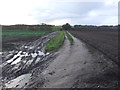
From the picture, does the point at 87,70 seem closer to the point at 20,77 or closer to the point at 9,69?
the point at 20,77

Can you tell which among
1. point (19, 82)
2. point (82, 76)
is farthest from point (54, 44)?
point (82, 76)

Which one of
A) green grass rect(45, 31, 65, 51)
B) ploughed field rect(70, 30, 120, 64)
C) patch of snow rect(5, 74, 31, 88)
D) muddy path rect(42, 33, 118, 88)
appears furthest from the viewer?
green grass rect(45, 31, 65, 51)

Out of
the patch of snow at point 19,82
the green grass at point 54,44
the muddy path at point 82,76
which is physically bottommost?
the patch of snow at point 19,82

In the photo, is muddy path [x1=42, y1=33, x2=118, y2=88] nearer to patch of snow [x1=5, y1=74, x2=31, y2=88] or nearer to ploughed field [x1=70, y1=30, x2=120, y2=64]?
patch of snow [x1=5, y1=74, x2=31, y2=88]

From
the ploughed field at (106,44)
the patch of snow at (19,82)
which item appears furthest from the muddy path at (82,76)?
the ploughed field at (106,44)

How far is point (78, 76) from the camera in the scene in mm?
11984

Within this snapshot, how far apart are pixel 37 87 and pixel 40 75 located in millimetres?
2564

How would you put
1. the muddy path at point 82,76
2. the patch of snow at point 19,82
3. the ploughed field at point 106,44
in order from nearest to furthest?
the muddy path at point 82,76 → the patch of snow at point 19,82 → the ploughed field at point 106,44

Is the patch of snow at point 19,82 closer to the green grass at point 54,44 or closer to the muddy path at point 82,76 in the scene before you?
the muddy path at point 82,76

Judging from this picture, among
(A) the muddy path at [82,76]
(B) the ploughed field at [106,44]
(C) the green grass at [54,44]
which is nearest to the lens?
(A) the muddy path at [82,76]

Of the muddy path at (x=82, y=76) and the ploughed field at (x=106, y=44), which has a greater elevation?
the ploughed field at (x=106, y=44)

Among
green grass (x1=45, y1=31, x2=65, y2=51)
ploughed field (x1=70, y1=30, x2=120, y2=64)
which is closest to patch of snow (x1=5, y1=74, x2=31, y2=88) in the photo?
ploughed field (x1=70, y1=30, x2=120, y2=64)

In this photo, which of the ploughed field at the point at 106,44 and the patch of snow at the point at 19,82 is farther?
the ploughed field at the point at 106,44

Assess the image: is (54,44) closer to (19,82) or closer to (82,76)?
(19,82)
